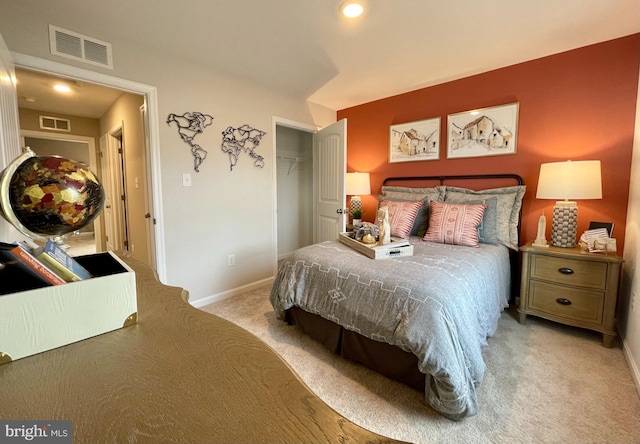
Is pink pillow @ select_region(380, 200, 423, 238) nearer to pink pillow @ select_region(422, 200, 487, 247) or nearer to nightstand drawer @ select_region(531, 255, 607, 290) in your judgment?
pink pillow @ select_region(422, 200, 487, 247)

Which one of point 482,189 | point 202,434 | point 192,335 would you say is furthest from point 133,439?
point 482,189

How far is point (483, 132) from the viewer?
9.32 feet

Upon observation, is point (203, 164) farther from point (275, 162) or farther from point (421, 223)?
point (421, 223)

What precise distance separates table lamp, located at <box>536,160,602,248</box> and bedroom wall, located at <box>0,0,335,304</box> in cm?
268

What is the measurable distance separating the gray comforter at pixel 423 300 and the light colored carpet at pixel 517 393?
0.12 meters

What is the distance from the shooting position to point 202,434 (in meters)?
0.40

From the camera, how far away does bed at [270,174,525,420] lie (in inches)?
54.2

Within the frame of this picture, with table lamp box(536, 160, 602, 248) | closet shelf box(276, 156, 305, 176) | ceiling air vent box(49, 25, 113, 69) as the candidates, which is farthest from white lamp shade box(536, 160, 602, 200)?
ceiling air vent box(49, 25, 113, 69)

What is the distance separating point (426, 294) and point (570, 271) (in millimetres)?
1553

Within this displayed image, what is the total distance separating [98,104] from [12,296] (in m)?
4.32

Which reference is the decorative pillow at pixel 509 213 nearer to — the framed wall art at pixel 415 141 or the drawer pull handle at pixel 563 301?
the drawer pull handle at pixel 563 301

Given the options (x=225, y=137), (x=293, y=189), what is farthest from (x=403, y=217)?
(x=293, y=189)

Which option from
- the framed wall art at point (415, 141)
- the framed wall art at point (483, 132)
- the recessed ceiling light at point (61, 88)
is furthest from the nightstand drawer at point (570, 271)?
the recessed ceiling light at point (61, 88)

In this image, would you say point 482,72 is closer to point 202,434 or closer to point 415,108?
point 415,108
